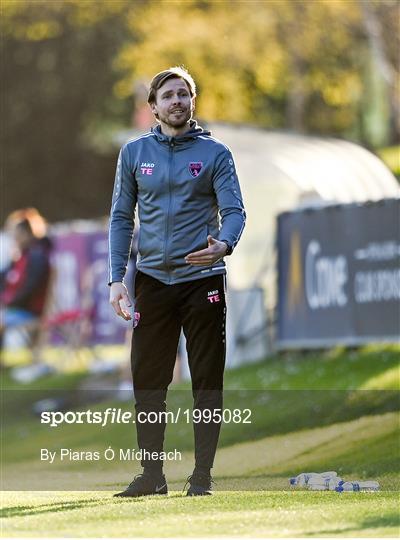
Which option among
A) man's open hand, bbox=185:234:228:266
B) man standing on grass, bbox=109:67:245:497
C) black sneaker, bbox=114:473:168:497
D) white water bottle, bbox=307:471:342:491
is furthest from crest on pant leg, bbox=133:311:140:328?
white water bottle, bbox=307:471:342:491

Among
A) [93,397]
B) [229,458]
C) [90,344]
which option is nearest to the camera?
[229,458]

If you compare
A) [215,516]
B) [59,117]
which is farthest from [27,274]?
[59,117]

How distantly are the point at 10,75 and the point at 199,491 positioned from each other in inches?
1717

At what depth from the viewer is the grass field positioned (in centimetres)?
760

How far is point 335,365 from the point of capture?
17.6 metres

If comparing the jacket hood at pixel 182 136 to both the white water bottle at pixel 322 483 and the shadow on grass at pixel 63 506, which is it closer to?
the shadow on grass at pixel 63 506

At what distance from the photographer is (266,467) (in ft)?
35.7

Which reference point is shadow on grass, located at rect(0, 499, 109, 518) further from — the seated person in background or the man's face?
the seated person in background

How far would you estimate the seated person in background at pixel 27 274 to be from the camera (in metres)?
22.6

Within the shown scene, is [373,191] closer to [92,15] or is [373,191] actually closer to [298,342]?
[298,342]

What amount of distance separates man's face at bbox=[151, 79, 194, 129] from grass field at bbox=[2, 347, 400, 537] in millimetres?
1865

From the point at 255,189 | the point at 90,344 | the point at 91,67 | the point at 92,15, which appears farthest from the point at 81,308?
the point at 91,67

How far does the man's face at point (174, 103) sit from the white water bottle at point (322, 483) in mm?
2039

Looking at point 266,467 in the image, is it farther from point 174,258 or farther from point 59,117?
point 59,117
